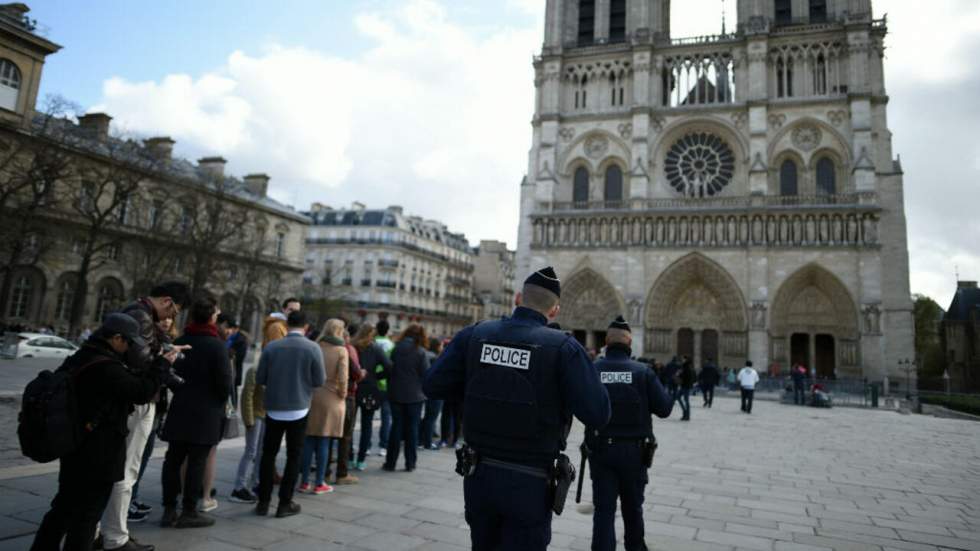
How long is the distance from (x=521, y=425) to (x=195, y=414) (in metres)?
2.85

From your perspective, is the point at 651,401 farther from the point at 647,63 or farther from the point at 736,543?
the point at 647,63

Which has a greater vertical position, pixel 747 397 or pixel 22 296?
pixel 22 296

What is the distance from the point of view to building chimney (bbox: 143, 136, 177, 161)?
2695 centimetres

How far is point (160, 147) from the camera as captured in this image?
30.3m

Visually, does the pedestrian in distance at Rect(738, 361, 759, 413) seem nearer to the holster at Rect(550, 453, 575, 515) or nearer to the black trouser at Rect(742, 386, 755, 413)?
the black trouser at Rect(742, 386, 755, 413)

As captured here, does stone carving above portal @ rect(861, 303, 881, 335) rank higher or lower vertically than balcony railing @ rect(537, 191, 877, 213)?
lower

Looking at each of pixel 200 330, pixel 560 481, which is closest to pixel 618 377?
pixel 560 481

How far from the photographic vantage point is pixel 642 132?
3122 cm

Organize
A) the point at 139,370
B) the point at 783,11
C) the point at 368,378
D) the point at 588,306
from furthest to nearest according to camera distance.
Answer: the point at 588,306 < the point at 783,11 < the point at 368,378 < the point at 139,370

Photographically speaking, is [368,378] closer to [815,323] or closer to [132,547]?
[132,547]

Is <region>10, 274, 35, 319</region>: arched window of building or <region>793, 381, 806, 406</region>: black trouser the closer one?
<region>793, 381, 806, 406</region>: black trouser

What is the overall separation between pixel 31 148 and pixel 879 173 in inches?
1433

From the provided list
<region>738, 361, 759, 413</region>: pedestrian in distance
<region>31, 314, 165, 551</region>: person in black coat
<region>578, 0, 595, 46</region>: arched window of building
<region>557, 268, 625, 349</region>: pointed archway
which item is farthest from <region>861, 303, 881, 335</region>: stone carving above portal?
<region>31, 314, 165, 551</region>: person in black coat

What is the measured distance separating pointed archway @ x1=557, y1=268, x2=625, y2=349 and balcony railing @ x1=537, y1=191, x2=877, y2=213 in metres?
3.80
